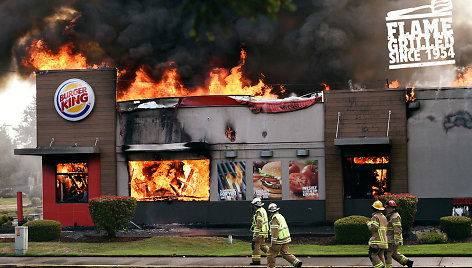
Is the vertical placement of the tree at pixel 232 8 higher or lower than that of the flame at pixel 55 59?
lower

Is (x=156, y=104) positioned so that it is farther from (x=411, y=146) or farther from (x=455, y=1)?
(x=455, y=1)

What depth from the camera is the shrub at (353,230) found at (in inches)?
827

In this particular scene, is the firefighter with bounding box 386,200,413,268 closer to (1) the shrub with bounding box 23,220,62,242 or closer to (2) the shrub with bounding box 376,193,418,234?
(2) the shrub with bounding box 376,193,418,234

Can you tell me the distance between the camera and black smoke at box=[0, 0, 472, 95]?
139 ft

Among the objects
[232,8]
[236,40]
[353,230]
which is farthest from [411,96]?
[236,40]

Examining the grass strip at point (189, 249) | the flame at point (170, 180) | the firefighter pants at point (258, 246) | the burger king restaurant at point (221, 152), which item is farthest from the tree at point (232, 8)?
the flame at point (170, 180)

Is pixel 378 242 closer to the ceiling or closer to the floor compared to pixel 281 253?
closer to the ceiling

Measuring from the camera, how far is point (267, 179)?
27.5 metres

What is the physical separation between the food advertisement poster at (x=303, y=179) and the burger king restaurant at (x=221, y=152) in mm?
42

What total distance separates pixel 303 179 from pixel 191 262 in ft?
33.0

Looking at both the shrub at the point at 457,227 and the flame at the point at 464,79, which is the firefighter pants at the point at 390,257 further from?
the flame at the point at 464,79

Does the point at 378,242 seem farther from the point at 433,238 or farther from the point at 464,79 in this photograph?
the point at 464,79

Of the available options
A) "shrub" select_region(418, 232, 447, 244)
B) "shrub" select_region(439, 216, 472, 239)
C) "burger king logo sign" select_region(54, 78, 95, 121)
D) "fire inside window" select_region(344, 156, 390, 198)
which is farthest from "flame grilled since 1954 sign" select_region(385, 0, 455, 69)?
"burger king logo sign" select_region(54, 78, 95, 121)

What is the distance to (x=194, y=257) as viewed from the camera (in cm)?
1934
